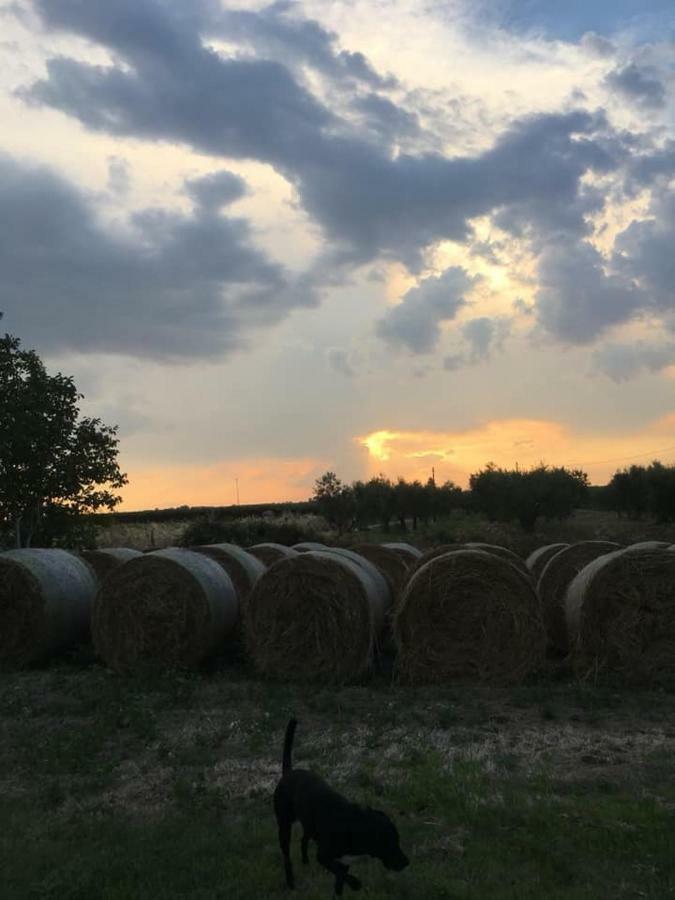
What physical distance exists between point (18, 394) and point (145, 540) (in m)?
15.8

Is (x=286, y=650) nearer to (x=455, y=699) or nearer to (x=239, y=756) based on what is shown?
(x=455, y=699)

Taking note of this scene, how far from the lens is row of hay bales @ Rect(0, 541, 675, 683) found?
34.4ft

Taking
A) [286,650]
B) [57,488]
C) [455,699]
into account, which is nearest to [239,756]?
[455,699]

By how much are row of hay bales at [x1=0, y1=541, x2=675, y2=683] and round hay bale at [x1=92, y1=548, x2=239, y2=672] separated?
0.6 inches

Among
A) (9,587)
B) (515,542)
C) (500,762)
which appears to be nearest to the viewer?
(500,762)

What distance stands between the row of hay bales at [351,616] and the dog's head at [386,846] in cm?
676

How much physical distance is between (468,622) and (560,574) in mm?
3886

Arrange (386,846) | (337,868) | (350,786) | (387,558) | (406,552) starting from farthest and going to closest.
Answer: (406,552)
(387,558)
(350,786)
(337,868)
(386,846)

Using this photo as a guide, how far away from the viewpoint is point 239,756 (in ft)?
23.4

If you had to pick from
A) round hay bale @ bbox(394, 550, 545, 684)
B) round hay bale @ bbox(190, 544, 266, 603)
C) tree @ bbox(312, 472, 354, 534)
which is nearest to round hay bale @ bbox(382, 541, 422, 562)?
round hay bale @ bbox(190, 544, 266, 603)

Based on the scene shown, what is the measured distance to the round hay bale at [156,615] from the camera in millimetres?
11445

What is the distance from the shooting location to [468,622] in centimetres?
1058

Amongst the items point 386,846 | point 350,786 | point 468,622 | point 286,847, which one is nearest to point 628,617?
point 468,622

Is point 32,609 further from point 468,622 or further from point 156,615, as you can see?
point 468,622
